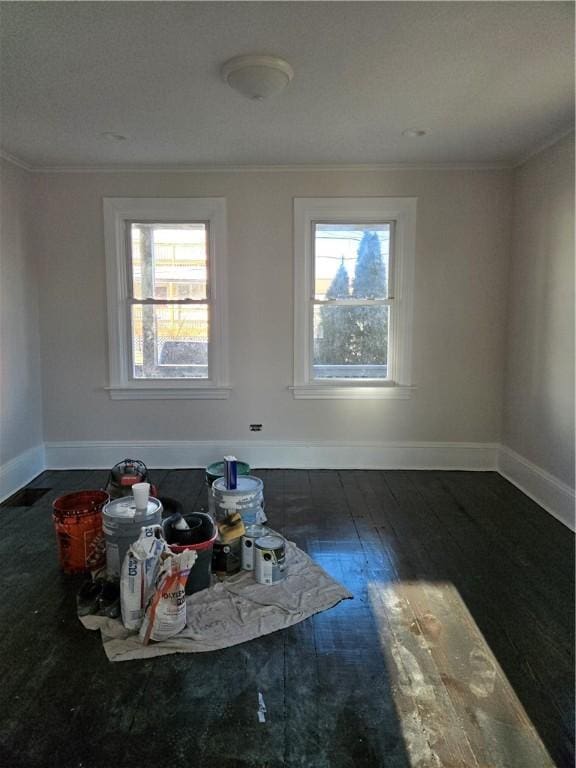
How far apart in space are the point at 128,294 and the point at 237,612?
2.89 metres

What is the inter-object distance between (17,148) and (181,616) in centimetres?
340

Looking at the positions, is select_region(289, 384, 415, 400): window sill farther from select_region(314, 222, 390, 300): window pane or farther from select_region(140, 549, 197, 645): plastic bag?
select_region(140, 549, 197, 645): plastic bag


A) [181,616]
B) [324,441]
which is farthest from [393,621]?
[324,441]

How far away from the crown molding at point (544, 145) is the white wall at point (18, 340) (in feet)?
12.8

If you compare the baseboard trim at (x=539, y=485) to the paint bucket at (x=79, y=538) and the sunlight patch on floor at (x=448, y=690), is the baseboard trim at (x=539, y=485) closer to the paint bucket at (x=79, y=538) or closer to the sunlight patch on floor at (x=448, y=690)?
the sunlight patch on floor at (x=448, y=690)

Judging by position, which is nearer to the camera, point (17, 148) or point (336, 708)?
point (336, 708)

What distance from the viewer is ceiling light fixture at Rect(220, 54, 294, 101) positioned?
229 cm

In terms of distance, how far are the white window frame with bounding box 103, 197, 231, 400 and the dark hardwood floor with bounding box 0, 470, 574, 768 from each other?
1603 millimetres

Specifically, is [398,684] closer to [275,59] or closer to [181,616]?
[181,616]

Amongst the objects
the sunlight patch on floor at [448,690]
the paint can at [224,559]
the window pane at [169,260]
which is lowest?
the sunlight patch on floor at [448,690]

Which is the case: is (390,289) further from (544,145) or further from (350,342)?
(544,145)

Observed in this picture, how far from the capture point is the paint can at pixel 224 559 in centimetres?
250

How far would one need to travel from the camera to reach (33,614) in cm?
220

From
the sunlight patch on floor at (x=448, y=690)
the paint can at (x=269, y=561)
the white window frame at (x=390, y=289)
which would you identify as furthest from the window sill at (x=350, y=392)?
the sunlight patch on floor at (x=448, y=690)
